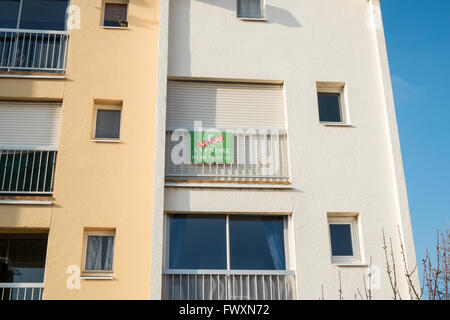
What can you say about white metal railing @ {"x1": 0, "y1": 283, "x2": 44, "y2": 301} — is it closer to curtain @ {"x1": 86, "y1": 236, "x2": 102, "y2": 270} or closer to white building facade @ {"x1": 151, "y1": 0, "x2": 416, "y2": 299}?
curtain @ {"x1": 86, "y1": 236, "x2": 102, "y2": 270}

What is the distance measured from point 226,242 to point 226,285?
2.62 ft

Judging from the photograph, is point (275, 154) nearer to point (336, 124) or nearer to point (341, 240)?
point (336, 124)

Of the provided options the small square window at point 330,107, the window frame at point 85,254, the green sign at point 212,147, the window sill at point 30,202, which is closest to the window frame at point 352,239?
the small square window at point 330,107

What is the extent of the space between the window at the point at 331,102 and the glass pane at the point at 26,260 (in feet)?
20.4

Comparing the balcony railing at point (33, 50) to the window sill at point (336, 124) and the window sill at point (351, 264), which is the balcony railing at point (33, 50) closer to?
the window sill at point (336, 124)

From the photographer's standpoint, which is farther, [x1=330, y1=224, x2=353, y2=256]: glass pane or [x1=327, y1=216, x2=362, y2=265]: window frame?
[x1=330, y1=224, x2=353, y2=256]: glass pane

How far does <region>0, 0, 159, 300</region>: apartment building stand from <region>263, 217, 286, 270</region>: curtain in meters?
2.25

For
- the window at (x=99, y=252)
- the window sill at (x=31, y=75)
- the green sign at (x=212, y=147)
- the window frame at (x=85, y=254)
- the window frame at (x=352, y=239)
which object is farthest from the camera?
the window sill at (x=31, y=75)

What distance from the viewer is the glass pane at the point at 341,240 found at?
1039cm

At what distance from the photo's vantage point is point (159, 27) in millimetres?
11477

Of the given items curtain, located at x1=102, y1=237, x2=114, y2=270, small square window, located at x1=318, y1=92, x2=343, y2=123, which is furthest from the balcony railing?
small square window, located at x1=318, y1=92, x2=343, y2=123

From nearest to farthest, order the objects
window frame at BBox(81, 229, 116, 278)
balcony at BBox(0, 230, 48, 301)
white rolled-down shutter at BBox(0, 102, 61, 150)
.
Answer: balcony at BBox(0, 230, 48, 301) < window frame at BBox(81, 229, 116, 278) < white rolled-down shutter at BBox(0, 102, 61, 150)

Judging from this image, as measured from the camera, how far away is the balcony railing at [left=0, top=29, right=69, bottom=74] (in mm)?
11664
